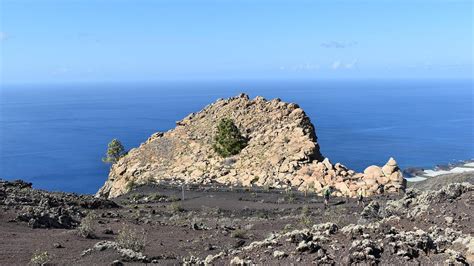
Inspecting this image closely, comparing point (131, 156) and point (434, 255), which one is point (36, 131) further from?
point (434, 255)

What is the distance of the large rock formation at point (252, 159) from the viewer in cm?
3481

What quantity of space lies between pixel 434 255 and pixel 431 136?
156643mm

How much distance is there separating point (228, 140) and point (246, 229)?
23504 millimetres

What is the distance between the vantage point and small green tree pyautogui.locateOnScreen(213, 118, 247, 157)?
147 ft

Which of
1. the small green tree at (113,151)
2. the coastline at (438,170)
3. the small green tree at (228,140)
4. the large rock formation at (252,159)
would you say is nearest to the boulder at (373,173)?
the large rock formation at (252,159)

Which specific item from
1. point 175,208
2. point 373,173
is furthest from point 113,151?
point 373,173

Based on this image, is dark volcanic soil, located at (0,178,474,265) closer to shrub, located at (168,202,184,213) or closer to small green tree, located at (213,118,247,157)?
shrub, located at (168,202,184,213)

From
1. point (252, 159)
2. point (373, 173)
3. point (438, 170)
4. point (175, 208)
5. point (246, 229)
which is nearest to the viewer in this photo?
point (246, 229)

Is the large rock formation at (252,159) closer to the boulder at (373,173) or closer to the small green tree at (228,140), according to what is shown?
the boulder at (373,173)

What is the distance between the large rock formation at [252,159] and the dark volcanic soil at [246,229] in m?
3.10

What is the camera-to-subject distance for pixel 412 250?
11234 mm

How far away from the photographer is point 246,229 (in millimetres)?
21562

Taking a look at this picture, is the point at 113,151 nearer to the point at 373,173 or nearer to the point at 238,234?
the point at 373,173

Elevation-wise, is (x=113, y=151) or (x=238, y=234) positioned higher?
(x=238, y=234)
